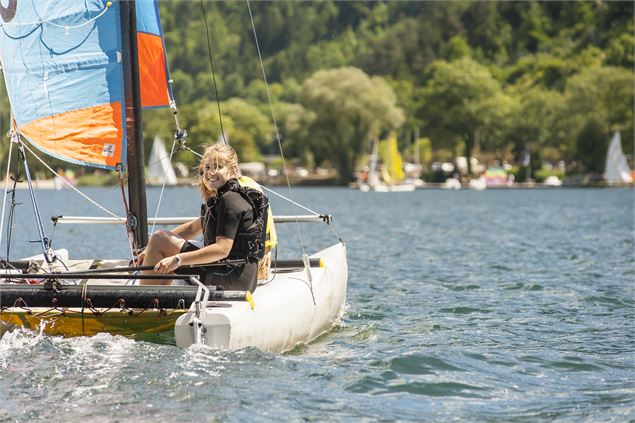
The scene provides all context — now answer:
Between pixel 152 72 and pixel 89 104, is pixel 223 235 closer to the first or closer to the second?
pixel 89 104

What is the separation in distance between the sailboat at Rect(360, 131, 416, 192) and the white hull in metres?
84.9

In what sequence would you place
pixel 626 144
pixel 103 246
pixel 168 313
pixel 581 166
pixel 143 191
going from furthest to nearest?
1. pixel 581 166
2. pixel 626 144
3. pixel 103 246
4. pixel 143 191
5. pixel 168 313

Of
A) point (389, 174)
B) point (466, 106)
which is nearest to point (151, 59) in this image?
point (389, 174)

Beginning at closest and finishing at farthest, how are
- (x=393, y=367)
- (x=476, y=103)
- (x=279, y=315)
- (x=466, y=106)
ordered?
(x=393, y=367)
(x=279, y=315)
(x=466, y=106)
(x=476, y=103)

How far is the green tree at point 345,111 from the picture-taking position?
94500mm

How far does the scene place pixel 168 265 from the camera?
8.91 meters

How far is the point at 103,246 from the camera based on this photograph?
2498 cm

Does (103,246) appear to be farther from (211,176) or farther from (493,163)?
(493,163)

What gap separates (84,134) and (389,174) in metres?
89.6

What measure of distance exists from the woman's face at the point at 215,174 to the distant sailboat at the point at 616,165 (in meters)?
82.5

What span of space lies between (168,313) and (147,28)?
4351 mm

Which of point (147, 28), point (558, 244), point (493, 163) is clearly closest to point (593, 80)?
point (493, 163)

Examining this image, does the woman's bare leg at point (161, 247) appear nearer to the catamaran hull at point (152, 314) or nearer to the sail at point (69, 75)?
the catamaran hull at point (152, 314)

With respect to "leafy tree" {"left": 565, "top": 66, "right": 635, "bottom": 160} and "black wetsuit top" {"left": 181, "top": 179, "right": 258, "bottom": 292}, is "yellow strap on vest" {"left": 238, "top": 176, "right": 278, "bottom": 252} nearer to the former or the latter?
"black wetsuit top" {"left": 181, "top": 179, "right": 258, "bottom": 292}
